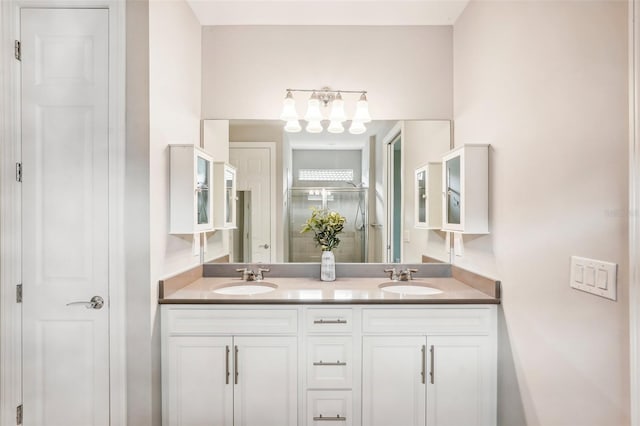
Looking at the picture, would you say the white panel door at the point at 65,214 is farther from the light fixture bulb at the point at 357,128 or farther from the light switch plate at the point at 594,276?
the light switch plate at the point at 594,276

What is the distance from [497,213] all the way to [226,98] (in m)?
1.84

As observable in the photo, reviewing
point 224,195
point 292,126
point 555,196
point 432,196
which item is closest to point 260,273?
point 224,195

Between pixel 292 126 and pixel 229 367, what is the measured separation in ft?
4.99

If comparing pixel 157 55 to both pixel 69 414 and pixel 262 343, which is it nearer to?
pixel 262 343

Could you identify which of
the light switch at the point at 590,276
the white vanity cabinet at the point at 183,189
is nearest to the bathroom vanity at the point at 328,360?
the white vanity cabinet at the point at 183,189

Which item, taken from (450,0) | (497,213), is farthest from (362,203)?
(450,0)

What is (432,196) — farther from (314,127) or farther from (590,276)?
(590,276)

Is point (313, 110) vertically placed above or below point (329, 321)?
above

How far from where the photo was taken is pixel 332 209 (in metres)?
2.39

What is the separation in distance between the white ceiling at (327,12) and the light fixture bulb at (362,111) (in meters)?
0.51

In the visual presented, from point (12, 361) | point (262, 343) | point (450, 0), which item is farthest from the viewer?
point (450, 0)

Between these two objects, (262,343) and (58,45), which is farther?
(262,343)

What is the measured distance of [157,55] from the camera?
173cm

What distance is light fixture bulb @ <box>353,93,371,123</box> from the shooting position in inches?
90.8
